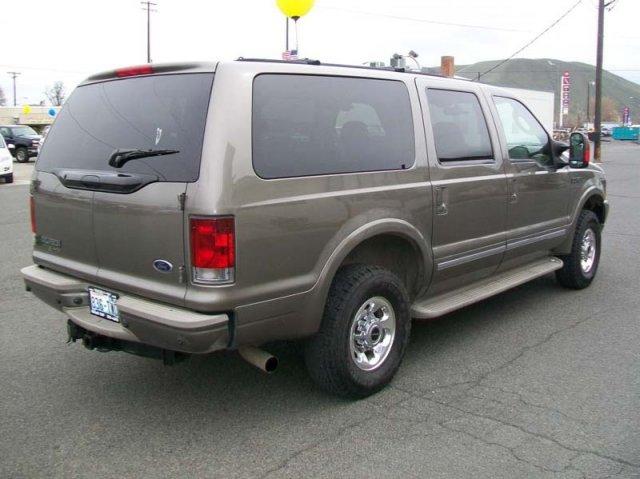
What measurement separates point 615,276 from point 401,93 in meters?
4.02

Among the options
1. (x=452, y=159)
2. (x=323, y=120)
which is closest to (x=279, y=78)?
(x=323, y=120)

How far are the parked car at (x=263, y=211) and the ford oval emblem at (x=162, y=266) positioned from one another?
15 mm

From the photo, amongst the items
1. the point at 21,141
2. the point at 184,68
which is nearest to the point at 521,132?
the point at 184,68

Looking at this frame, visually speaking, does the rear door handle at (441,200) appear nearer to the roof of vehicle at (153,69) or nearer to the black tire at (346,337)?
the black tire at (346,337)

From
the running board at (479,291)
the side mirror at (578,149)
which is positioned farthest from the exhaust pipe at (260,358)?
the side mirror at (578,149)

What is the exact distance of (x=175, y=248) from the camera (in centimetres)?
308

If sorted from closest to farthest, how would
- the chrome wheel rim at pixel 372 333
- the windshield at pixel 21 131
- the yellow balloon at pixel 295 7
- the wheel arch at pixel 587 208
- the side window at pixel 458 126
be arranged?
1. the chrome wheel rim at pixel 372 333
2. the side window at pixel 458 126
3. the wheel arch at pixel 587 208
4. the yellow balloon at pixel 295 7
5. the windshield at pixel 21 131

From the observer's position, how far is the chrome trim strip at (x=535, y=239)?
5012 mm

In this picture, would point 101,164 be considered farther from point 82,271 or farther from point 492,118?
point 492,118

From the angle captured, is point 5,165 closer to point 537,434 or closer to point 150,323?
point 150,323

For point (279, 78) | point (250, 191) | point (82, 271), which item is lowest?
point (82, 271)

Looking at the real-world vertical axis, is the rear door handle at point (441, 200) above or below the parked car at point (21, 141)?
below

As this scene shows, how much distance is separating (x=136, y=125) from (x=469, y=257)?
253 centimetres

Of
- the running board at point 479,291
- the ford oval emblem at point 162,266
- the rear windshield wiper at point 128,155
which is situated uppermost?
the rear windshield wiper at point 128,155
